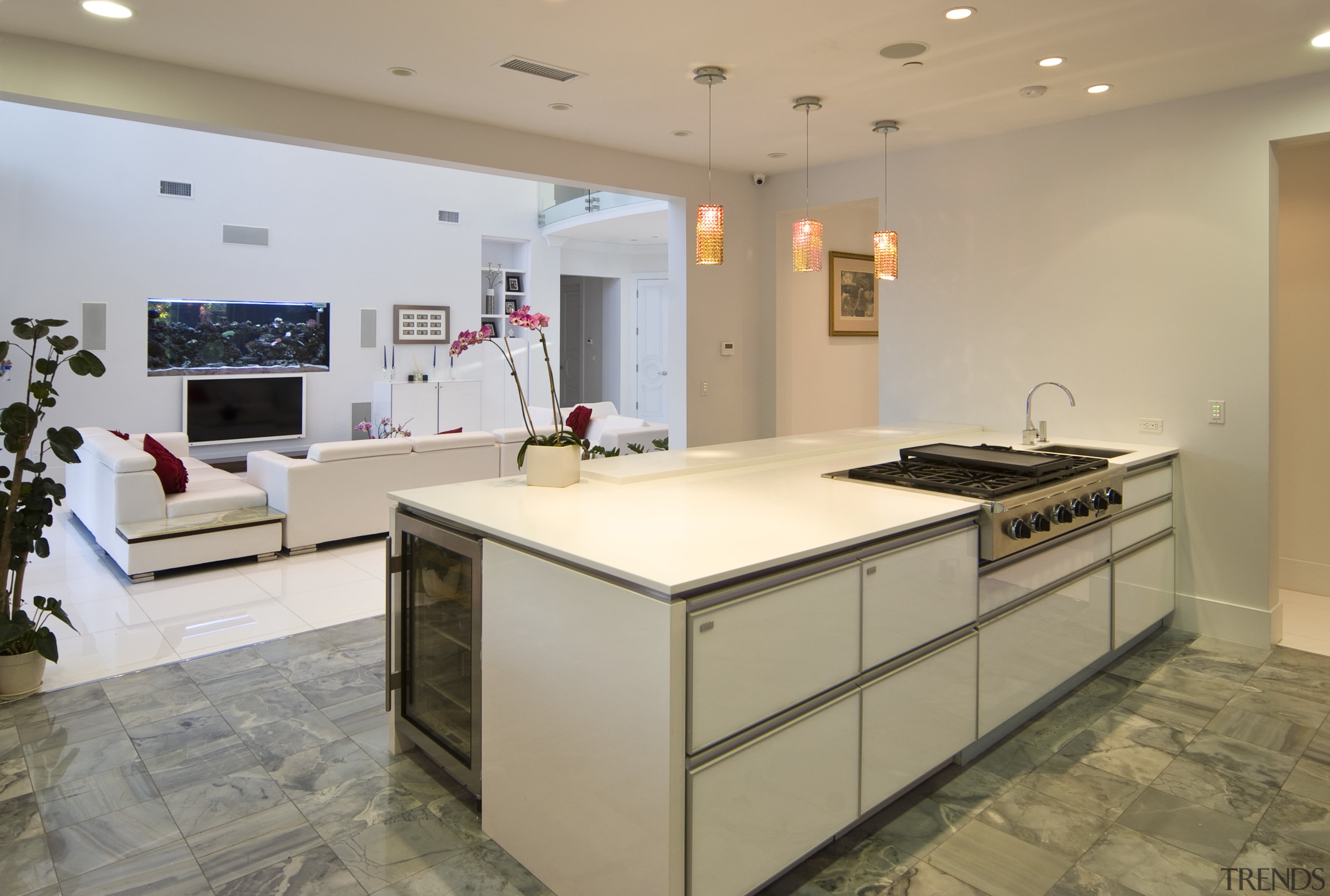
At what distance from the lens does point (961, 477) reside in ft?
9.70

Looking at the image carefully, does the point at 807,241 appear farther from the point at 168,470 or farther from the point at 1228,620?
the point at 168,470

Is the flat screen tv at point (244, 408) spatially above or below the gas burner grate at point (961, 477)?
above

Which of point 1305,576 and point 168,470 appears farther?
point 168,470

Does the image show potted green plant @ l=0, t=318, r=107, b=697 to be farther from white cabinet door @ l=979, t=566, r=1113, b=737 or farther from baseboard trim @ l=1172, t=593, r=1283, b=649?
baseboard trim @ l=1172, t=593, r=1283, b=649

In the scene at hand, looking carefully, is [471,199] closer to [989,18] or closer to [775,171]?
[775,171]

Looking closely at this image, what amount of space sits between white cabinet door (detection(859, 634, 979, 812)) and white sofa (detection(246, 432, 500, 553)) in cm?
366

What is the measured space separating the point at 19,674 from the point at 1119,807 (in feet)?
12.9

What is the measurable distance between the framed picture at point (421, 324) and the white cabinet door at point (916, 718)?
819 centimetres

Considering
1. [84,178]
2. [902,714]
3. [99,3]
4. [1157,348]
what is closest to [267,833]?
[902,714]

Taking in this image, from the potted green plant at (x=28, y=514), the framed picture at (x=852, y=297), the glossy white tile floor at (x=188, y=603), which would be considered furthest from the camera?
the framed picture at (x=852, y=297)

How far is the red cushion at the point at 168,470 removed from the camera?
5.28m

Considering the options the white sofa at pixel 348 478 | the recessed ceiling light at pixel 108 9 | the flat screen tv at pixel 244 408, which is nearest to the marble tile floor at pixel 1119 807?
the recessed ceiling light at pixel 108 9

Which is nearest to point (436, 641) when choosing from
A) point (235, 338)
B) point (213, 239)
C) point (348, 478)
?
point (348, 478)

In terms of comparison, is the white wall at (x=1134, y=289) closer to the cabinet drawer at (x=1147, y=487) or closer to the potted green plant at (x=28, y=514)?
the cabinet drawer at (x=1147, y=487)
